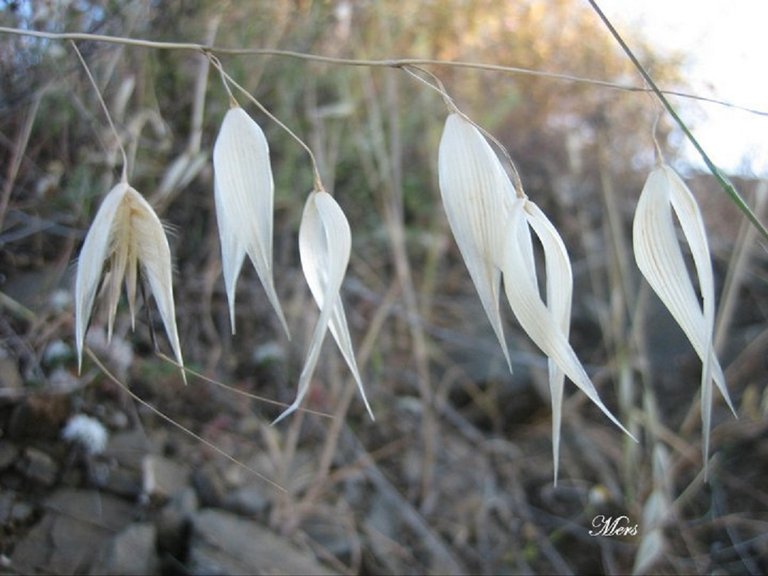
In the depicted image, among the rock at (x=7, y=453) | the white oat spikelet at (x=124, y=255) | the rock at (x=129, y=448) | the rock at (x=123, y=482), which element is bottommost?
the rock at (x=123, y=482)

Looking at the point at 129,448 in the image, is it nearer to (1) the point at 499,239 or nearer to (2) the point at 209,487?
(2) the point at 209,487

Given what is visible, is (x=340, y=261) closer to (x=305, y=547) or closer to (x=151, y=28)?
(x=305, y=547)

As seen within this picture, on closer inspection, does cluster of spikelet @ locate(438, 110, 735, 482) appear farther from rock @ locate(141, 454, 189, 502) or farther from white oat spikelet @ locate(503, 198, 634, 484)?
rock @ locate(141, 454, 189, 502)

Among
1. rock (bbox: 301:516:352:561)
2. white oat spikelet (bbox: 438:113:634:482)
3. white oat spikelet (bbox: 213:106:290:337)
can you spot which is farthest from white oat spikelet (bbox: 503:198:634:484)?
rock (bbox: 301:516:352:561)

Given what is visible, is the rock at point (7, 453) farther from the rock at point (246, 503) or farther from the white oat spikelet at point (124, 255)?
the white oat spikelet at point (124, 255)

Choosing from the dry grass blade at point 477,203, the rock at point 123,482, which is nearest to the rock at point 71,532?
the rock at point 123,482

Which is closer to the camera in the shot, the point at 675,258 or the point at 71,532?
the point at 675,258

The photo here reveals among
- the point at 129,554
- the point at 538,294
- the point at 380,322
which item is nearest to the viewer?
the point at 538,294

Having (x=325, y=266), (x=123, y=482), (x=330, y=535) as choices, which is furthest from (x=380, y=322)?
(x=325, y=266)
